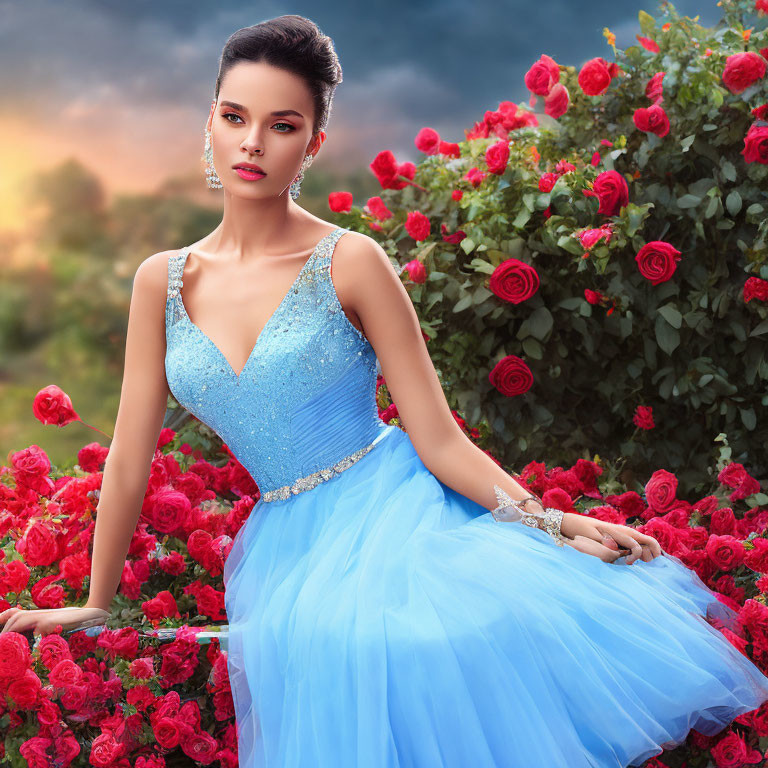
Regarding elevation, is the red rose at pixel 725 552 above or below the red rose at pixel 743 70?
below

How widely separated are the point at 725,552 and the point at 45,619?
1816mm

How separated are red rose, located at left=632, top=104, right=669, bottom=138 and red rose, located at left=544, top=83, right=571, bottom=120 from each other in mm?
Result: 319

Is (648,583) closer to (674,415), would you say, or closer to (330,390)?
(330,390)

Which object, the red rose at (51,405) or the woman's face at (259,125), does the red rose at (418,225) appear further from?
the red rose at (51,405)

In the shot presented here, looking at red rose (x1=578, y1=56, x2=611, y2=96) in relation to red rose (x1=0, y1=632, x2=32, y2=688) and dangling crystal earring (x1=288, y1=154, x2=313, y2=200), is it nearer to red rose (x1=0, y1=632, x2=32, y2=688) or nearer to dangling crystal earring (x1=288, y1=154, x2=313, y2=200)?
dangling crystal earring (x1=288, y1=154, x2=313, y2=200)

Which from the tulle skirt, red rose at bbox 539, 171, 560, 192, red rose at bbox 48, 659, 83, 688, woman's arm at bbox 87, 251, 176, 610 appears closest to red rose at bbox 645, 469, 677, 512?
the tulle skirt

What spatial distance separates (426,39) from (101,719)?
5181mm

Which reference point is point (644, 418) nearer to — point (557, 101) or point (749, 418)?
point (749, 418)

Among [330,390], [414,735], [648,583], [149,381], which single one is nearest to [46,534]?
[149,381]

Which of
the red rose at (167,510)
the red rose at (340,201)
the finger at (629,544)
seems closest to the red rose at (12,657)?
the red rose at (167,510)

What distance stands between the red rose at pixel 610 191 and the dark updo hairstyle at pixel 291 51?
1.34 metres

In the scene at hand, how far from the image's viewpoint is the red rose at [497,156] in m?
3.46

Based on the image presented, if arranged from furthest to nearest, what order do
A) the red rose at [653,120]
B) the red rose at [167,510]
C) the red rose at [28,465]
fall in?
1. the red rose at [653,120]
2. the red rose at [28,465]
3. the red rose at [167,510]

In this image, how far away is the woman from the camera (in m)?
1.78
